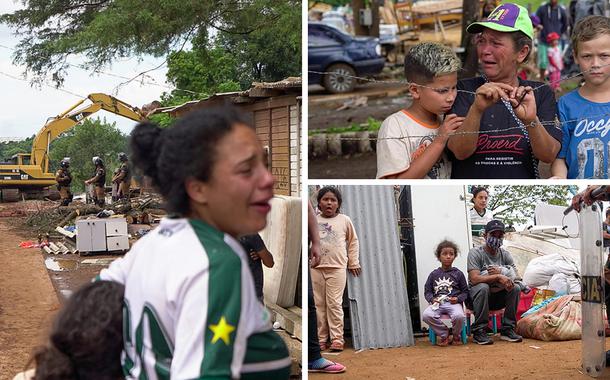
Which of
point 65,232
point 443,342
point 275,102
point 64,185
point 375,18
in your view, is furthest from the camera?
point 64,185

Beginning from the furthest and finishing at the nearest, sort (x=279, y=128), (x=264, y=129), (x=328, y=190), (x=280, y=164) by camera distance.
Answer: (x=264, y=129), (x=280, y=164), (x=279, y=128), (x=328, y=190)

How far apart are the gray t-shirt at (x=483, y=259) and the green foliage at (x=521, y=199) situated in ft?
0.81

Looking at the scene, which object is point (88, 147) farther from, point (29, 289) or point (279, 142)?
point (279, 142)

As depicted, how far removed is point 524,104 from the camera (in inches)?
134

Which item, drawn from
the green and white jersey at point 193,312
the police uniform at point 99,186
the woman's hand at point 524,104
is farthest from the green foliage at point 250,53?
the green and white jersey at point 193,312

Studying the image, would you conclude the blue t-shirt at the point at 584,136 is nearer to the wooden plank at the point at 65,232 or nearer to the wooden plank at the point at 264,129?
the wooden plank at the point at 264,129

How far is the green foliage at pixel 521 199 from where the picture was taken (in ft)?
12.3

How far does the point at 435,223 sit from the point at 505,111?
0.89 metres

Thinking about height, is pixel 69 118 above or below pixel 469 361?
above

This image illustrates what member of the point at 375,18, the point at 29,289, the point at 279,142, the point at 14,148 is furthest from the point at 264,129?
the point at 14,148

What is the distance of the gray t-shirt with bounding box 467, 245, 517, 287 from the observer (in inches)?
172

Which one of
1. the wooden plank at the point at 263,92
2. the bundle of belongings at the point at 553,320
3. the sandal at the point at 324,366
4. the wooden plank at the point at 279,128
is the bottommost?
the sandal at the point at 324,366

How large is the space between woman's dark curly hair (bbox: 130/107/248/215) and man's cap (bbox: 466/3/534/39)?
203cm

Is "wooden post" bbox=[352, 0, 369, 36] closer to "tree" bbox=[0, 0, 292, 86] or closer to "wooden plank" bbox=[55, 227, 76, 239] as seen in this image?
"tree" bbox=[0, 0, 292, 86]
